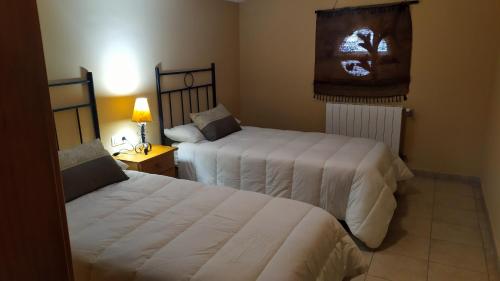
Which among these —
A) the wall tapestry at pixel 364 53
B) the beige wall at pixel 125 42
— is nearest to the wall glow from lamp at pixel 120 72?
the beige wall at pixel 125 42

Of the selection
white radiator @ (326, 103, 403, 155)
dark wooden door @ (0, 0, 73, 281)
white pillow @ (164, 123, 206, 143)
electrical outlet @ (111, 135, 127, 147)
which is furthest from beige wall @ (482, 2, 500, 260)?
electrical outlet @ (111, 135, 127, 147)

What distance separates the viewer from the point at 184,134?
358cm

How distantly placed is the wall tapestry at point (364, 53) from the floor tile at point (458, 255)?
1.85 metres

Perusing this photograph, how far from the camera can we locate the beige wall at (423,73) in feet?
12.3

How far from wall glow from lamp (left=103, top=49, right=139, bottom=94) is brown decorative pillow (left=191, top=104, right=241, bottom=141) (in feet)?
2.41

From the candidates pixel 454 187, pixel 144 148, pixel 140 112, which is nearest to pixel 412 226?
pixel 454 187

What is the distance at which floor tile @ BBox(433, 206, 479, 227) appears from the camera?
3.13 m

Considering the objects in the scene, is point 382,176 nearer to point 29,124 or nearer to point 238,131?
point 238,131

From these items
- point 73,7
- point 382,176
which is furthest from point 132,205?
point 382,176

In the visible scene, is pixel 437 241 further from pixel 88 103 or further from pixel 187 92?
pixel 88 103

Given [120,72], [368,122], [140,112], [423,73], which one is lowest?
[368,122]

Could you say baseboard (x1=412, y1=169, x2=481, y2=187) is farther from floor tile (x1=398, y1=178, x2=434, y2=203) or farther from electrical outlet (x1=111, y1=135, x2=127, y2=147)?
electrical outlet (x1=111, y1=135, x2=127, y2=147)

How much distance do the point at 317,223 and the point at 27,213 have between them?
1.56 m

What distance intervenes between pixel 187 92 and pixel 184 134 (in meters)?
0.67
